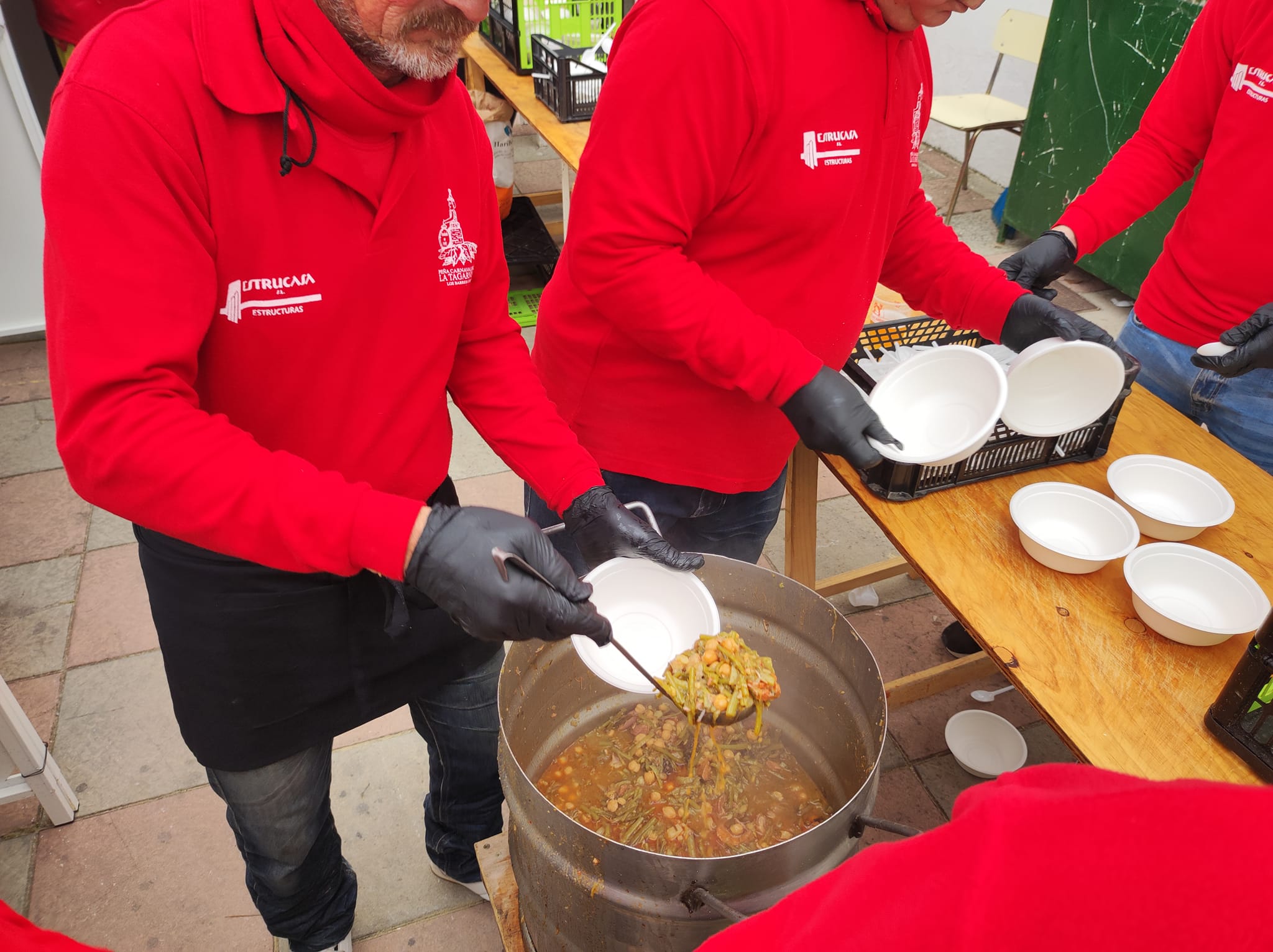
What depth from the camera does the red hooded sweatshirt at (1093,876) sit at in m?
0.44

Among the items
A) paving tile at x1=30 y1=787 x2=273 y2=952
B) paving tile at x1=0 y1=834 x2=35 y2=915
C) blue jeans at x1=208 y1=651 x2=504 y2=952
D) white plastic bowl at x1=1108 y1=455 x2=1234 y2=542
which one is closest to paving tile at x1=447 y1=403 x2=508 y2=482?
paving tile at x1=30 y1=787 x2=273 y2=952

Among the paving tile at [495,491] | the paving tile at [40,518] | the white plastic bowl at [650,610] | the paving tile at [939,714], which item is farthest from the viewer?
the paving tile at [495,491]

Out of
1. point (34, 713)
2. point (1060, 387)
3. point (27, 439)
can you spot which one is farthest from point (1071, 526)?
point (27, 439)

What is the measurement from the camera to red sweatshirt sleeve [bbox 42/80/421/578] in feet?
3.37

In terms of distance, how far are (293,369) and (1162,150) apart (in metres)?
2.51

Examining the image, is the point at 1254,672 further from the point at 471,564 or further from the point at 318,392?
the point at 318,392

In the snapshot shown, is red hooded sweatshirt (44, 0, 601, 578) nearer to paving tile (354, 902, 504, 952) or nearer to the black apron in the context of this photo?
the black apron

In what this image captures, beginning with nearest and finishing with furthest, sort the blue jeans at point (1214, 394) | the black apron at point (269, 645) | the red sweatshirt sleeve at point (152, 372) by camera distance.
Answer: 1. the red sweatshirt sleeve at point (152, 372)
2. the black apron at point (269, 645)
3. the blue jeans at point (1214, 394)

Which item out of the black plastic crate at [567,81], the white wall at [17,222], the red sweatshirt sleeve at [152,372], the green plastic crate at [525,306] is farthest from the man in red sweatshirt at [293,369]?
the white wall at [17,222]

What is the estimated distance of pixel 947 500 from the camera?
200cm

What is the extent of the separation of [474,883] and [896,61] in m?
2.33

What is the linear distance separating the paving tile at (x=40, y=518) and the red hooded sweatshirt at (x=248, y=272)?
2.79m

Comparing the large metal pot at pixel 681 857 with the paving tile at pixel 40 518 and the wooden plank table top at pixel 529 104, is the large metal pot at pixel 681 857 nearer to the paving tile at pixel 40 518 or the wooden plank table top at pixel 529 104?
the wooden plank table top at pixel 529 104

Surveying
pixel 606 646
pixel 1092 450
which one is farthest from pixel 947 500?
pixel 606 646
